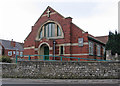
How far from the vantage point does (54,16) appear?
2444 cm

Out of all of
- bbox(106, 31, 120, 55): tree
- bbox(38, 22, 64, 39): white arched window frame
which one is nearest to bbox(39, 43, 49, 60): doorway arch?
bbox(38, 22, 64, 39): white arched window frame

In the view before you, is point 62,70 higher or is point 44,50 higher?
point 44,50

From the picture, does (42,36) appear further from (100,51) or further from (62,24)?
(100,51)

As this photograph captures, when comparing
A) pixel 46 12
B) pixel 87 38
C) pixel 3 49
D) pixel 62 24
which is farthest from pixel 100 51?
pixel 3 49

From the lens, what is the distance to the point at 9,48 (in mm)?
52312

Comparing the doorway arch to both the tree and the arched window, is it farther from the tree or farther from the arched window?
the tree

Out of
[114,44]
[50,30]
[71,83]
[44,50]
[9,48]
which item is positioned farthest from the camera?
[9,48]

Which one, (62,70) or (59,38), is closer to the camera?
(62,70)

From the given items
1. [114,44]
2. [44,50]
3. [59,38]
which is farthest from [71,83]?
[44,50]

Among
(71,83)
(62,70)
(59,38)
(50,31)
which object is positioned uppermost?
(50,31)

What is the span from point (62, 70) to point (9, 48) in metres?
42.4

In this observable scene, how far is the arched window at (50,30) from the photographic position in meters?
24.1

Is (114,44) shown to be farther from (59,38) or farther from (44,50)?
(44,50)

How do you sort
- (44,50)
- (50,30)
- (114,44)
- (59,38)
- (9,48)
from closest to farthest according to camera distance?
1. (114,44)
2. (59,38)
3. (50,30)
4. (44,50)
5. (9,48)
